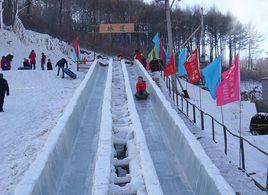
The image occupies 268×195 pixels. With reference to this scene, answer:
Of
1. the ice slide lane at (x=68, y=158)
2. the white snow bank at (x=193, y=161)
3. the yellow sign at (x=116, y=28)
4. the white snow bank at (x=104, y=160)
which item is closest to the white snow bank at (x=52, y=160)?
the ice slide lane at (x=68, y=158)

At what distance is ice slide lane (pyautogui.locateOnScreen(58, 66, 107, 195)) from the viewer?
10.9 meters

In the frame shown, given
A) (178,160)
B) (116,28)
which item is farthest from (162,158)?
(116,28)

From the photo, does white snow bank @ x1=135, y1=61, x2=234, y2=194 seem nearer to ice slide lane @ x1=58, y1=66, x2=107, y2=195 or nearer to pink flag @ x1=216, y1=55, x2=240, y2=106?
pink flag @ x1=216, y1=55, x2=240, y2=106

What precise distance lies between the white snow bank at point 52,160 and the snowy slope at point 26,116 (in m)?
0.69

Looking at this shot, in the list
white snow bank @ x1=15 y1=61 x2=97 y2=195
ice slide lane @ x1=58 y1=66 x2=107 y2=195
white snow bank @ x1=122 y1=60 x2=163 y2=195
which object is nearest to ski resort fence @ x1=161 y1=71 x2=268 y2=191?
white snow bank @ x1=122 y1=60 x2=163 y2=195

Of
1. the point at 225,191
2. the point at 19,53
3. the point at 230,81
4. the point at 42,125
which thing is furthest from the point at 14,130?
the point at 19,53

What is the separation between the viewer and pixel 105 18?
8044cm

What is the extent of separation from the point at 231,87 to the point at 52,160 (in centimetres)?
529

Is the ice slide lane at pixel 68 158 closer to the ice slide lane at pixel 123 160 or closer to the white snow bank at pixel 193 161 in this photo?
the ice slide lane at pixel 123 160

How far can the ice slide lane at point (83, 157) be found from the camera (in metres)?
10.9

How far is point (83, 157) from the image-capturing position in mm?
13023

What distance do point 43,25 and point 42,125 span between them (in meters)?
45.7

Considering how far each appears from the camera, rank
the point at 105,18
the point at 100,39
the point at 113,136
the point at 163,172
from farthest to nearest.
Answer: the point at 105,18 → the point at 100,39 → the point at 113,136 → the point at 163,172

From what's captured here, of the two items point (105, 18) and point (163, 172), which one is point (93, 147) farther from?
point (105, 18)
